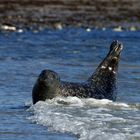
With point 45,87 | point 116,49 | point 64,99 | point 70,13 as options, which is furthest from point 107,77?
point 70,13

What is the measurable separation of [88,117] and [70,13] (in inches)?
1155

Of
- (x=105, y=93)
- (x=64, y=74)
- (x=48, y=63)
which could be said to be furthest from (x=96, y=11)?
(x=105, y=93)

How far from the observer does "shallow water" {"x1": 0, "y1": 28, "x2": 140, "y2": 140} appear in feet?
38.5

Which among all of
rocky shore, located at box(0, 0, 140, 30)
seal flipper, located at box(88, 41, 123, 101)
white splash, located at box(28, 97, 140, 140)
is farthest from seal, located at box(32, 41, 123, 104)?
rocky shore, located at box(0, 0, 140, 30)

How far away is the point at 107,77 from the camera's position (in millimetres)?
15172

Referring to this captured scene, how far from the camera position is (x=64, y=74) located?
19109mm

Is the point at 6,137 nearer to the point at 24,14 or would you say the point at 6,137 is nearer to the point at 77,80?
the point at 77,80

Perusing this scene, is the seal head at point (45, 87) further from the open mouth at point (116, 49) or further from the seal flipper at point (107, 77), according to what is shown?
the open mouth at point (116, 49)

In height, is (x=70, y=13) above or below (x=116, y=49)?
below

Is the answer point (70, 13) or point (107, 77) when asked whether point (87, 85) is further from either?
point (70, 13)

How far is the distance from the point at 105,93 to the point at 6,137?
3.55 meters

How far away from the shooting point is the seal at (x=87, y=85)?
13.8m

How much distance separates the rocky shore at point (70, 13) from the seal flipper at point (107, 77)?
62.6 feet

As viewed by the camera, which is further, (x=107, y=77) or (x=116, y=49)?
(x=116, y=49)
